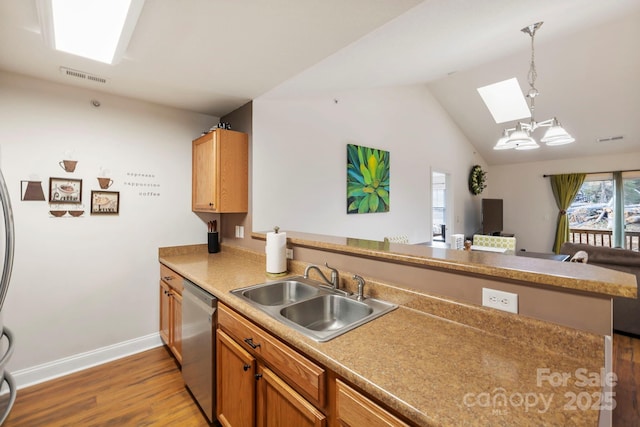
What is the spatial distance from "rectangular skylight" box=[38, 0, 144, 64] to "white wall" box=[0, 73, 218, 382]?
72 cm

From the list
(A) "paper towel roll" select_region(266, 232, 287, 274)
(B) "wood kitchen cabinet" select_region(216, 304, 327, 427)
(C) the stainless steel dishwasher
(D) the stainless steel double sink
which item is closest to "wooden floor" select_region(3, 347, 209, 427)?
(C) the stainless steel dishwasher

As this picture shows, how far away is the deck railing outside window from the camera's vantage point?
18.1 ft

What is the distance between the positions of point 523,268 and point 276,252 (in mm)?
1414

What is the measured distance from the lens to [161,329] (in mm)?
2600

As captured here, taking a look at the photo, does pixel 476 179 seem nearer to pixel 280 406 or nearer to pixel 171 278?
pixel 171 278

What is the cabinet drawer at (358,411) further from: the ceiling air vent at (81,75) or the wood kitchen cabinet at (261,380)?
the ceiling air vent at (81,75)

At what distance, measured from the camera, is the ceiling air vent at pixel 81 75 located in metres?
1.97

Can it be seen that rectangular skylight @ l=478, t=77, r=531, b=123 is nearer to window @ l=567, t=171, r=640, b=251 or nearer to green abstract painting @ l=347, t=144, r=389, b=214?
window @ l=567, t=171, r=640, b=251

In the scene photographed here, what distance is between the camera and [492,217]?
653 cm

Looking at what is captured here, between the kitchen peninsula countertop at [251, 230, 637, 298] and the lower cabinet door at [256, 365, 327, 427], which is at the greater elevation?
the kitchen peninsula countertop at [251, 230, 637, 298]

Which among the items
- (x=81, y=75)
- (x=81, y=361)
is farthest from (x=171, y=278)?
(x=81, y=75)

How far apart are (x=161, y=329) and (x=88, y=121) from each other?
1898mm

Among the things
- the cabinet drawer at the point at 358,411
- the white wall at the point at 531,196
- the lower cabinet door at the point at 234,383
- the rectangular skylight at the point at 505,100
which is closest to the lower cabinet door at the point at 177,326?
the lower cabinet door at the point at 234,383

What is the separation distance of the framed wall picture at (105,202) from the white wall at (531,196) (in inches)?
304
